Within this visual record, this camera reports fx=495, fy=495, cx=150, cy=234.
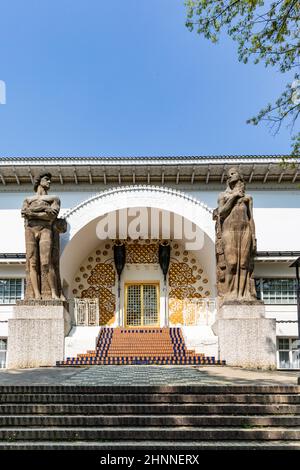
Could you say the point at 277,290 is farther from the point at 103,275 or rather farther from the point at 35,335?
the point at 35,335

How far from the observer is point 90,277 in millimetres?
19188

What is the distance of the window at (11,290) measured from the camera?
699 inches

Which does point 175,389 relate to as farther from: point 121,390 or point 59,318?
point 59,318

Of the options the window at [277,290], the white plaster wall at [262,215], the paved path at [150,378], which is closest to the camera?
the paved path at [150,378]

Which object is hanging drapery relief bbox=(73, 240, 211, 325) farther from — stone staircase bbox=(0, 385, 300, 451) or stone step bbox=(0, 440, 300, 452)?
stone step bbox=(0, 440, 300, 452)

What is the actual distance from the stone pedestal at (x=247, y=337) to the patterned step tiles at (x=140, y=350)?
46 cm

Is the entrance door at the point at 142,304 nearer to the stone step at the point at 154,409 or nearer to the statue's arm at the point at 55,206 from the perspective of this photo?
the statue's arm at the point at 55,206

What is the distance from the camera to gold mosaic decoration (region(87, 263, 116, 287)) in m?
19.1

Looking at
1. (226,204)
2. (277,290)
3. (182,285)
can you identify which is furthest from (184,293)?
(226,204)

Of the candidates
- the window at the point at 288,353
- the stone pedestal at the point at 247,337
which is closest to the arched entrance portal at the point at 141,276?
the window at the point at 288,353

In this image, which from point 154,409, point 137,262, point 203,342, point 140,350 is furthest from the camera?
point 137,262

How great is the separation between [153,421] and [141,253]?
13350mm

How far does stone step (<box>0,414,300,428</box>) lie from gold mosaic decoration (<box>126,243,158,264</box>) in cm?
1315

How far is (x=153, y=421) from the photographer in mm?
6125
